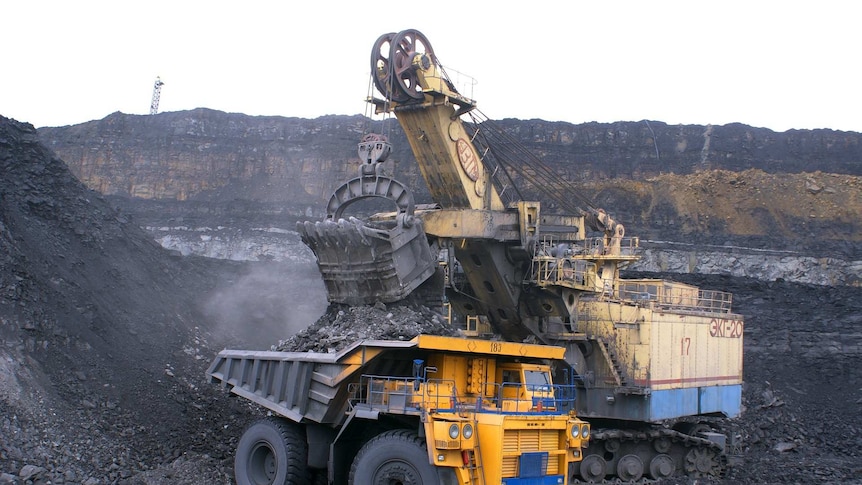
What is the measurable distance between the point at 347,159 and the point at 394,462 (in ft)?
98.8

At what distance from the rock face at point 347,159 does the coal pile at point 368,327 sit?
80.8 feet

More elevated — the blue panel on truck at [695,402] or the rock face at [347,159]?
the rock face at [347,159]

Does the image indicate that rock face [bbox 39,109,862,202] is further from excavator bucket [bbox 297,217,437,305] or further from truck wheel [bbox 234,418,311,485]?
truck wheel [bbox 234,418,311,485]

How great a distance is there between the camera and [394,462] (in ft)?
30.7

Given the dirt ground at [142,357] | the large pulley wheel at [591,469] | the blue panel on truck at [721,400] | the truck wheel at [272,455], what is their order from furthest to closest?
the blue panel on truck at [721,400] → the large pulley wheel at [591,469] → the dirt ground at [142,357] → the truck wheel at [272,455]

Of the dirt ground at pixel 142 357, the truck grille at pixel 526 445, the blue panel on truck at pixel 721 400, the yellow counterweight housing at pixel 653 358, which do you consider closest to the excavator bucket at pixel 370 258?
the dirt ground at pixel 142 357

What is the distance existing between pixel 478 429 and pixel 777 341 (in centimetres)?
2147

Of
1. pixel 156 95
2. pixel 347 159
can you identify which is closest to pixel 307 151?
pixel 347 159

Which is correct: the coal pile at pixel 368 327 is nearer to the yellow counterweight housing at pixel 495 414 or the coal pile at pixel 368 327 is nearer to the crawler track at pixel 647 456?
the yellow counterweight housing at pixel 495 414

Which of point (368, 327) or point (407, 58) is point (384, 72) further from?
point (368, 327)

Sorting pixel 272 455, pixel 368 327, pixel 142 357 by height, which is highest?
pixel 368 327

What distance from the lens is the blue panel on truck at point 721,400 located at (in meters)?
15.8

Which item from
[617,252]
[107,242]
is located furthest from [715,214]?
[107,242]

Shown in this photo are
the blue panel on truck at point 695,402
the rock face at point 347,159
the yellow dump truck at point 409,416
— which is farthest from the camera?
the rock face at point 347,159
